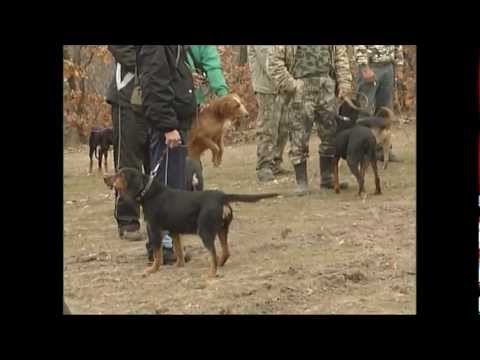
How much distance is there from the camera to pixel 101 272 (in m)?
4.86

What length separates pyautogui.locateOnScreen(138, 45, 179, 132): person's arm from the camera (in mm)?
4453

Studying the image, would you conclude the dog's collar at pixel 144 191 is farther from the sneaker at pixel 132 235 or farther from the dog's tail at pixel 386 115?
the dog's tail at pixel 386 115

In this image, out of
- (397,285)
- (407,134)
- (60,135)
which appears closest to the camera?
(60,135)

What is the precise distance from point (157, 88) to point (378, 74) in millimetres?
4066

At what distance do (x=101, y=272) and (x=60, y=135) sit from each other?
4.23 ft

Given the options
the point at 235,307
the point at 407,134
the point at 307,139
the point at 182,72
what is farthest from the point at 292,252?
the point at 407,134

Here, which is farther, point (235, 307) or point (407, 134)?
point (407, 134)

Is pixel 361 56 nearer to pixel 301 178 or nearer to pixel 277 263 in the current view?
pixel 301 178

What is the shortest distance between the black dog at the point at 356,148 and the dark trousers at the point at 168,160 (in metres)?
2.30

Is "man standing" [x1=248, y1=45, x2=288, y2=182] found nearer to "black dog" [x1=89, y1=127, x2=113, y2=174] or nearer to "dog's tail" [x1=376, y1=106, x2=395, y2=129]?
"dog's tail" [x1=376, y1=106, x2=395, y2=129]

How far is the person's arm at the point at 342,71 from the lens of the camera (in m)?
6.73

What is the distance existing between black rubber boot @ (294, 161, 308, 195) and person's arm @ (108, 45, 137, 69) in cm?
269

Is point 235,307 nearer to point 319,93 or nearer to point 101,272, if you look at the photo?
point 101,272

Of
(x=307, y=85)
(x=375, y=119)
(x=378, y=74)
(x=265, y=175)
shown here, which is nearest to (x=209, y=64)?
(x=307, y=85)
